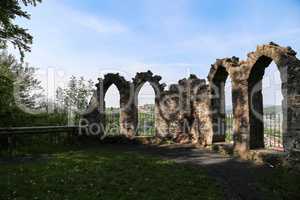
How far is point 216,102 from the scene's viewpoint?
1375cm

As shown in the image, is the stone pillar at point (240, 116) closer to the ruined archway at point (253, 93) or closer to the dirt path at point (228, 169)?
the ruined archway at point (253, 93)

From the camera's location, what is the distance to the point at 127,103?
1664cm

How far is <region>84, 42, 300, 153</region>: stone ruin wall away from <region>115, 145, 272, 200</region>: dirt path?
99 centimetres

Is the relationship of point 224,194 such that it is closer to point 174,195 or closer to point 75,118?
point 174,195

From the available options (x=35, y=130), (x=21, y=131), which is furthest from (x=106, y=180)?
(x=35, y=130)

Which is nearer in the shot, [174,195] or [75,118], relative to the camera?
[174,195]

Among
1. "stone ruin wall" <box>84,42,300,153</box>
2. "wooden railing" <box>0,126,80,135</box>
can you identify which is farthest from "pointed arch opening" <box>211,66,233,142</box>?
"wooden railing" <box>0,126,80,135</box>

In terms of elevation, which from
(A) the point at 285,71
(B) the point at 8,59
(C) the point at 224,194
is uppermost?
(B) the point at 8,59

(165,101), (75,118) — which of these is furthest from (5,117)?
(165,101)

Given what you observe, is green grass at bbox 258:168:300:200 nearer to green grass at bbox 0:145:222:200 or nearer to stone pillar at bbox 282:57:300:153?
stone pillar at bbox 282:57:300:153

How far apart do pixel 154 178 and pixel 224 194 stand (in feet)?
5.61

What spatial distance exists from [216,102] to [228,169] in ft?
16.9

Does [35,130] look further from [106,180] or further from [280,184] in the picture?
[280,184]

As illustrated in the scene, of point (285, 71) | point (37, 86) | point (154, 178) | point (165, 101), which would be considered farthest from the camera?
point (37, 86)
